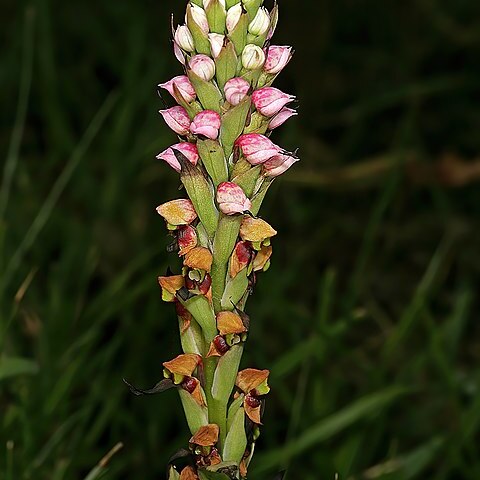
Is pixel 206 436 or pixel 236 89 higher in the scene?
pixel 236 89

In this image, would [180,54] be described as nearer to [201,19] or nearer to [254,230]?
[201,19]

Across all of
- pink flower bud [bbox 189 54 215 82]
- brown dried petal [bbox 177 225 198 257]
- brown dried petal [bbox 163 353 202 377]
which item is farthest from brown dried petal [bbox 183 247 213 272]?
pink flower bud [bbox 189 54 215 82]

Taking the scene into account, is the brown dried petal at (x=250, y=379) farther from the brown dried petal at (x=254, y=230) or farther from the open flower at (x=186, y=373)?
the brown dried petal at (x=254, y=230)

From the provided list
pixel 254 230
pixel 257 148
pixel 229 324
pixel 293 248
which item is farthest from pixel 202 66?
pixel 293 248

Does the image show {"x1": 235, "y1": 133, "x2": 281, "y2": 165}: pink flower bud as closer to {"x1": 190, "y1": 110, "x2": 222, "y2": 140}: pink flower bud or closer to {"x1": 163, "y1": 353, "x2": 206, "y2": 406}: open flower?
{"x1": 190, "y1": 110, "x2": 222, "y2": 140}: pink flower bud

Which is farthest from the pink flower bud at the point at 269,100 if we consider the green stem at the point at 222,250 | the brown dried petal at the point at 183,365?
the brown dried petal at the point at 183,365
